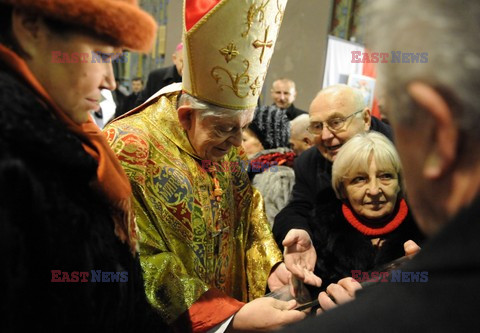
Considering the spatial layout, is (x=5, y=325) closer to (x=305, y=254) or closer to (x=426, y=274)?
(x=426, y=274)

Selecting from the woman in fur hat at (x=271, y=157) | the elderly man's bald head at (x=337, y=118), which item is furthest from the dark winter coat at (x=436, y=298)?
the woman in fur hat at (x=271, y=157)

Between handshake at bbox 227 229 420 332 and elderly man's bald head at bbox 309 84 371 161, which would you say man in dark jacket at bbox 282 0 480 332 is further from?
elderly man's bald head at bbox 309 84 371 161

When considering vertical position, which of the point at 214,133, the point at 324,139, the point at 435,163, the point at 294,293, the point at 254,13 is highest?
the point at 254,13

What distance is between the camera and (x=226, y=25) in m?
2.04

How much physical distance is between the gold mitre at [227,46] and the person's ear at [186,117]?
62 millimetres

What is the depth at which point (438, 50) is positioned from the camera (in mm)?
810

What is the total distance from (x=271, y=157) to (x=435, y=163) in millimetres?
2720

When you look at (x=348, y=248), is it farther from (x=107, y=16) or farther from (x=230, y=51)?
(x=107, y=16)

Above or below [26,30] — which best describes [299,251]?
below

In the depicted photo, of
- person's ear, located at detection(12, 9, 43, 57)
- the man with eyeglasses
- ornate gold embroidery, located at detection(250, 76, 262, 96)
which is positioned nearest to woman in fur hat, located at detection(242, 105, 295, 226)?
the man with eyeglasses

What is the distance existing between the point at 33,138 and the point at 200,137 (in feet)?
3.46

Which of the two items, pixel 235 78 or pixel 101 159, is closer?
pixel 101 159

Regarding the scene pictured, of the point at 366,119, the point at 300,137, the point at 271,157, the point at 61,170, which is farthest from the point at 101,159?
the point at 300,137

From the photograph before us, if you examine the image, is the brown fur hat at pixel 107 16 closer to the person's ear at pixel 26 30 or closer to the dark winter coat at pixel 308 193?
the person's ear at pixel 26 30
